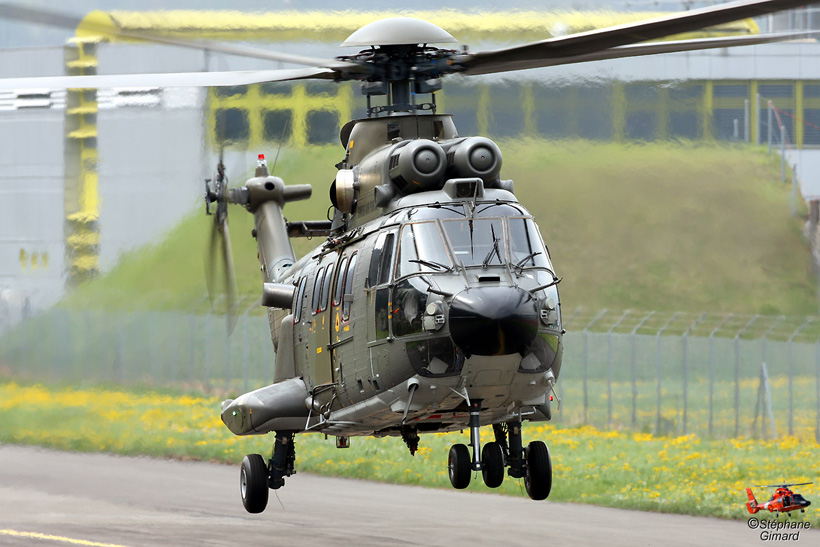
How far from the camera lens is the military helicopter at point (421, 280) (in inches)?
497

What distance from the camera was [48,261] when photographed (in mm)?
32594

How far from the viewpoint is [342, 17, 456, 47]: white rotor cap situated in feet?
46.6

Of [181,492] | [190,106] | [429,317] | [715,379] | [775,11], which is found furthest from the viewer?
A: [190,106]

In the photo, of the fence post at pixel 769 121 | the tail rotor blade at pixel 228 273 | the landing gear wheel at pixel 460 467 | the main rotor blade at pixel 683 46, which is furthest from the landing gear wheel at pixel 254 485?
the fence post at pixel 769 121

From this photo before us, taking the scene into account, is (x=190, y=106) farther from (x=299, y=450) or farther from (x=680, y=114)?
(x=680, y=114)

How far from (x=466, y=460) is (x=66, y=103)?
81.0ft

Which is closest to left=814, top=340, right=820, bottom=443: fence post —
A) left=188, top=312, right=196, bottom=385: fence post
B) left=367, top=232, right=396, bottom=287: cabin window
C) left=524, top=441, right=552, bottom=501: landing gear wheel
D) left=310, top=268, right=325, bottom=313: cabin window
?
left=524, top=441, right=552, bottom=501: landing gear wheel

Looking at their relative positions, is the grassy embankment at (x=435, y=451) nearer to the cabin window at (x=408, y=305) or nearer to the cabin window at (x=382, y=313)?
the cabin window at (x=382, y=313)

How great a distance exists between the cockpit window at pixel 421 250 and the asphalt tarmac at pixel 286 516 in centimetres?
783

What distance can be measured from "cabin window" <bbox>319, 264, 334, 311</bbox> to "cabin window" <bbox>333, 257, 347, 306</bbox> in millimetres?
259

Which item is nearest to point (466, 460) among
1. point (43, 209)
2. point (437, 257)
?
point (437, 257)

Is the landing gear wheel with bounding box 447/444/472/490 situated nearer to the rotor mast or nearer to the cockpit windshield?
the cockpit windshield

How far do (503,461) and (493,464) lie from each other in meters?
0.34

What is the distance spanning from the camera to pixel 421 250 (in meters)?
13.1
